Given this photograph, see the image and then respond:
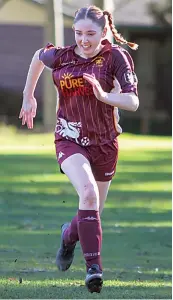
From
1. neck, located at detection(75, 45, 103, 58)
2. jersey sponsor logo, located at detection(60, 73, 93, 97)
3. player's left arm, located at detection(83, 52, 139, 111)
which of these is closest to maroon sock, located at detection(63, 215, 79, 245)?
jersey sponsor logo, located at detection(60, 73, 93, 97)

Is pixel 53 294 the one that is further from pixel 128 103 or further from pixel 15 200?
pixel 15 200

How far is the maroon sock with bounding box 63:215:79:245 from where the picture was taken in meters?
6.81

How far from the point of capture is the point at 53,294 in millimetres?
6848

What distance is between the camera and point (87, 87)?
6.29 meters

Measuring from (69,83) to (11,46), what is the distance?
30551 millimetres

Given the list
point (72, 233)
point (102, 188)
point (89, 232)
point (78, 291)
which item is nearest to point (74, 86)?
point (102, 188)

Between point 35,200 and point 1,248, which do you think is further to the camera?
point 35,200

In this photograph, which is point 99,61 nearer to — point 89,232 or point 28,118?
point 28,118

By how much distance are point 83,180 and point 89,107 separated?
505 millimetres

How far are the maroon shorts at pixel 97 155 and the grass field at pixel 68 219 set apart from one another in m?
0.91

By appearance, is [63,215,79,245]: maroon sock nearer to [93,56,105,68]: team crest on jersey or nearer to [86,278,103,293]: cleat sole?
[86,278,103,293]: cleat sole

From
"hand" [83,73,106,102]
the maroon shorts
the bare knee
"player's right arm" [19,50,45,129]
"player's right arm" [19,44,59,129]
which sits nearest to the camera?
"hand" [83,73,106,102]

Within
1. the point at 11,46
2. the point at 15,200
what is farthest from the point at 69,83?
the point at 11,46

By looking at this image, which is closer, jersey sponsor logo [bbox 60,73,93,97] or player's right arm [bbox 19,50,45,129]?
jersey sponsor logo [bbox 60,73,93,97]
